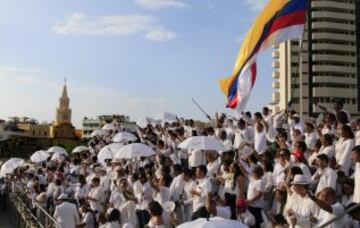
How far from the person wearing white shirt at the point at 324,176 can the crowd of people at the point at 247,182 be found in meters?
0.02

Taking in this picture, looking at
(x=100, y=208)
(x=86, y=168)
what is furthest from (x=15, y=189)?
(x=100, y=208)

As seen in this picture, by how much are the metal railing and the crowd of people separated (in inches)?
37.3

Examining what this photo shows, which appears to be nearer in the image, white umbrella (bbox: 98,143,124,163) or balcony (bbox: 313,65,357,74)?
white umbrella (bbox: 98,143,124,163)

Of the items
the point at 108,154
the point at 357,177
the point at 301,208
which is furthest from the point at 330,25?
the point at 301,208

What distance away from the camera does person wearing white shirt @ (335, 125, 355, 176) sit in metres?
9.46

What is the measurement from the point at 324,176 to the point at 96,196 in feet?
19.4

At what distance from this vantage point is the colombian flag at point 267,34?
1325 centimetres

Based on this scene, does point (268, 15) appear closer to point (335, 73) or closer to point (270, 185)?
point (270, 185)

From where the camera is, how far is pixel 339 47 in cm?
8731

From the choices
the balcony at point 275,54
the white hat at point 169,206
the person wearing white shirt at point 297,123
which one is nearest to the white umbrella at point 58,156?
the person wearing white shirt at point 297,123

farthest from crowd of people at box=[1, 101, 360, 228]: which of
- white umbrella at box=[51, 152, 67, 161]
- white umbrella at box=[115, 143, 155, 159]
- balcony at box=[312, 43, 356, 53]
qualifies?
balcony at box=[312, 43, 356, 53]

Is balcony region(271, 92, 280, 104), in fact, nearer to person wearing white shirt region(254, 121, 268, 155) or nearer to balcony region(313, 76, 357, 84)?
balcony region(313, 76, 357, 84)

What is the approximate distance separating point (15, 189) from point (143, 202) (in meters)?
15.5

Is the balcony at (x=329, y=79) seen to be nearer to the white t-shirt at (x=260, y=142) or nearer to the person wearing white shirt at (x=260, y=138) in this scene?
the person wearing white shirt at (x=260, y=138)
